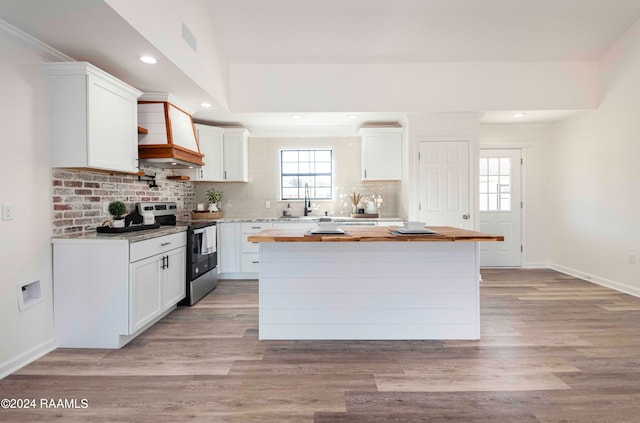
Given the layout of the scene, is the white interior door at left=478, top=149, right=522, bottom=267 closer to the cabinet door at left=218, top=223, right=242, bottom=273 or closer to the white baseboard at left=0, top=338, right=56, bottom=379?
the cabinet door at left=218, top=223, right=242, bottom=273

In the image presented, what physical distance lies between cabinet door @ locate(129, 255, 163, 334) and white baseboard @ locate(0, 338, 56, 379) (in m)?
0.62

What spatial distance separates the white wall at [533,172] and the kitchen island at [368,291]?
3.51 metres

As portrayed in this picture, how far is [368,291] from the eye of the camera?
275cm

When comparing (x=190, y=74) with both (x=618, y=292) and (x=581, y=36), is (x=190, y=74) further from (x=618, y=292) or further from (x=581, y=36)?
(x=618, y=292)

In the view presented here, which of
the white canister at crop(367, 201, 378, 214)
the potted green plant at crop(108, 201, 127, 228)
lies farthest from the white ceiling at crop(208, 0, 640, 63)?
the potted green plant at crop(108, 201, 127, 228)

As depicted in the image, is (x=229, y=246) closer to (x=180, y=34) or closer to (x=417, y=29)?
(x=180, y=34)

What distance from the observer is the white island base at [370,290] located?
2.74 m

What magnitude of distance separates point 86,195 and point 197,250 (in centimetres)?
132

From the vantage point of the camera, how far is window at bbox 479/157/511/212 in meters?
5.48

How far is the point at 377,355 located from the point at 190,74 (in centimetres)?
315

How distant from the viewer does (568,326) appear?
9.93 ft

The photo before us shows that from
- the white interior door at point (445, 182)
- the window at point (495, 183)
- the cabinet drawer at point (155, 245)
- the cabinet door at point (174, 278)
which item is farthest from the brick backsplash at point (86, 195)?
the window at point (495, 183)

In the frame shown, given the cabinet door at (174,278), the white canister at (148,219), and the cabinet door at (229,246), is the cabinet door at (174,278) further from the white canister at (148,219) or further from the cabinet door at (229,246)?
the cabinet door at (229,246)

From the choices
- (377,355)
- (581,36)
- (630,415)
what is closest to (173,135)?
(377,355)
